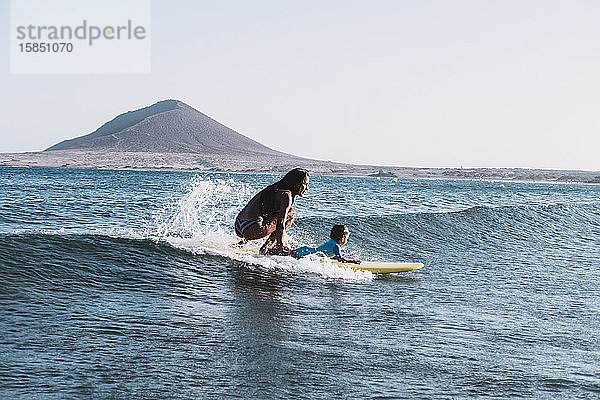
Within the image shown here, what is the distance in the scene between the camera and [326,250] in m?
12.6

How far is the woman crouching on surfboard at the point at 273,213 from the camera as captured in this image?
1268cm

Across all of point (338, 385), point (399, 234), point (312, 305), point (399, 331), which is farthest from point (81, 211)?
point (338, 385)

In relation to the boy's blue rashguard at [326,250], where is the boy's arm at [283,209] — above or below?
above

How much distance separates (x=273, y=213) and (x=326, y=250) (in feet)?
4.05

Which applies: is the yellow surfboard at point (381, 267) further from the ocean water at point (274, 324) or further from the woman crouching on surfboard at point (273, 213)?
the woman crouching on surfboard at point (273, 213)

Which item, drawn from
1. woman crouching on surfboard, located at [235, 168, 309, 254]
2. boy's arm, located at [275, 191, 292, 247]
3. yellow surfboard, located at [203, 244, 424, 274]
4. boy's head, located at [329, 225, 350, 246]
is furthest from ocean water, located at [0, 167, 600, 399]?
Answer: boy's head, located at [329, 225, 350, 246]

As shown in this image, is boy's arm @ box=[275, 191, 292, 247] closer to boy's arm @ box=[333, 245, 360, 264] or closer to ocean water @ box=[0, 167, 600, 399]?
ocean water @ box=[0, 167, 600, 399]

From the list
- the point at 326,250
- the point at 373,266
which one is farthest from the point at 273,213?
the point at 373,266

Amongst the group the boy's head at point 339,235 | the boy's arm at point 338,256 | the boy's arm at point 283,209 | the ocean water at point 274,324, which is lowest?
the ocean water at point 274,324

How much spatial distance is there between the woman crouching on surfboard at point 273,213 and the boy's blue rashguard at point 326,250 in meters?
0.29

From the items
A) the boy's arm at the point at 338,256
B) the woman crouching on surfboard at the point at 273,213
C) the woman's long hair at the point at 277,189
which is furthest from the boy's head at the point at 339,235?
the woman's long hair at the point at 277,189

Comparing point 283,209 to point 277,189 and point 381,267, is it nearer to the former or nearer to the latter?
point 277,189

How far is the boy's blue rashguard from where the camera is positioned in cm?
1252

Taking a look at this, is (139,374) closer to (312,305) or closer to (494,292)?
(312,305)
